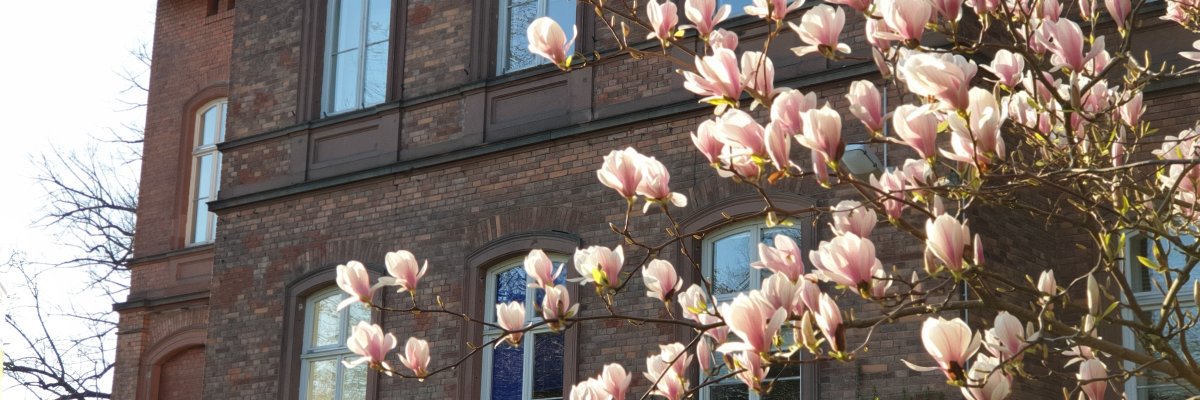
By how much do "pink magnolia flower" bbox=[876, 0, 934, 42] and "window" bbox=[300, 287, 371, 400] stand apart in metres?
11.9

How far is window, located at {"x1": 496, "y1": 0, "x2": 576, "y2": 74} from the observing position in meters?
15.2

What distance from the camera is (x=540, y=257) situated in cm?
590

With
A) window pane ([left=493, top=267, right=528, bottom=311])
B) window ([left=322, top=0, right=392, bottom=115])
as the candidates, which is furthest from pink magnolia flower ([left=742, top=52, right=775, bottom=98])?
window ([left=322, top=0, right=392, bottom=115])

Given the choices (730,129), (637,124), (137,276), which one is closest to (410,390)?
(637,124)

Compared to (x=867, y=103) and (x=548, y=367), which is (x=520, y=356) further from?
(x=867, y=103)

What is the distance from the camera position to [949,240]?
4.40 meters

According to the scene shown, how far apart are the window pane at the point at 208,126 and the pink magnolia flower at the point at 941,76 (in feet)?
61.9

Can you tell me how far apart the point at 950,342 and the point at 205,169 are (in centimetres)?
1904

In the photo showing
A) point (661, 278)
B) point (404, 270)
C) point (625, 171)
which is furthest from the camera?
point (404, 270)

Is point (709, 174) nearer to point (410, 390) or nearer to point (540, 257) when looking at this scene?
point (410, 390)

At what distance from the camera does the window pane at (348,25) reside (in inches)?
671

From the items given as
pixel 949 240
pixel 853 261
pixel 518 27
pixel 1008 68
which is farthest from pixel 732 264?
pixel 949 240

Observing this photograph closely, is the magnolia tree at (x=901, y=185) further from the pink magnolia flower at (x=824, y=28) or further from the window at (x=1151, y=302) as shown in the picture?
the window at (x=1151, y=302)

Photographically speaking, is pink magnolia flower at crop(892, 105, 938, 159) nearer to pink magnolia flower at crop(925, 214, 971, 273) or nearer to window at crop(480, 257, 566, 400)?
pink magnolia flower at crop(925, 214, 971, 273)
